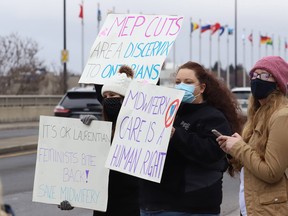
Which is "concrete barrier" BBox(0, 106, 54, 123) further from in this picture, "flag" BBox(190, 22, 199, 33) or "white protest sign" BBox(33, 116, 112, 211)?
"flag" BBox(190, 22, 199, 33)

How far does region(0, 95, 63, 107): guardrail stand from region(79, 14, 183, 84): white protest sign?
915 inches

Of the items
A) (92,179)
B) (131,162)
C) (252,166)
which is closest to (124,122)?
(131,162)

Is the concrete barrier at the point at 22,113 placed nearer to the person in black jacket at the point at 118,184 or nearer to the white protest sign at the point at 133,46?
the white protest sign at the point at 133,46

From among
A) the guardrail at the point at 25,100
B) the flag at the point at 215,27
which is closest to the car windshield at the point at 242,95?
the guardrail at the point at 25,100

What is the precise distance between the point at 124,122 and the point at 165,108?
33 centimetres

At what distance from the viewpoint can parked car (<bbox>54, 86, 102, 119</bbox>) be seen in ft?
59.9

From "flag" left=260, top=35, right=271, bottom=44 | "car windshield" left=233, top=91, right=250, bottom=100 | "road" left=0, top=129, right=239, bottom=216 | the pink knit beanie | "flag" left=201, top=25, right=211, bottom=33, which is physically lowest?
"road" left=0, top=129, right=239, bottom=216

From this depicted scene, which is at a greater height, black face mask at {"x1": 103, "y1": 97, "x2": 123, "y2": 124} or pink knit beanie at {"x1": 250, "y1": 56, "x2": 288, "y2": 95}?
pink knit beanie at {"x1": 250, "y1": 56, "x2": 288, "y2": 95}

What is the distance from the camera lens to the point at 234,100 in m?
4.21

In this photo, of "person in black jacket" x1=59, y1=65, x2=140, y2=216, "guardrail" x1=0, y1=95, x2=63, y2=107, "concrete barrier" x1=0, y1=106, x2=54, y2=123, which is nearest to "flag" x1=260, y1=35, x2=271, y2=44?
"guardrail" x1=0, y1=95, x2=63, y2=107

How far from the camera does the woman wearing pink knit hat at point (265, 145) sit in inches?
133

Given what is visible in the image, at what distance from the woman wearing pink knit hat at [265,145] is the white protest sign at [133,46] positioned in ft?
3.76

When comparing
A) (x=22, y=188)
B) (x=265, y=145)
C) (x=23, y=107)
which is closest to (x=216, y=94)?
(x=265, y=145)

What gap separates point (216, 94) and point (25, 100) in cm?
2588
